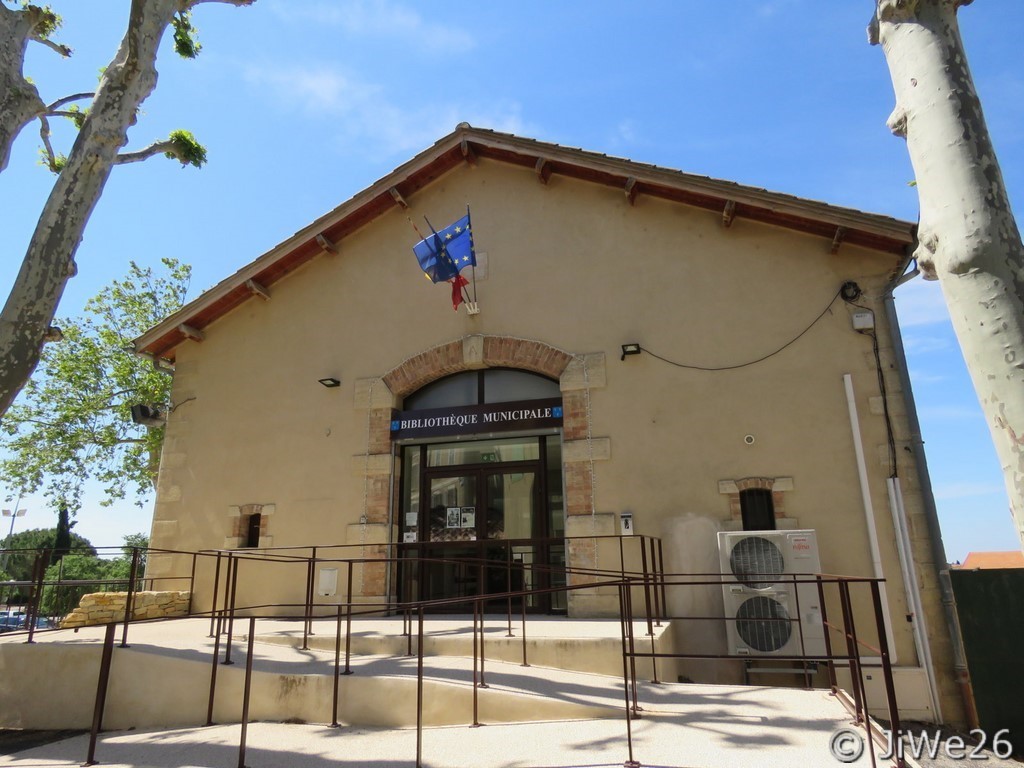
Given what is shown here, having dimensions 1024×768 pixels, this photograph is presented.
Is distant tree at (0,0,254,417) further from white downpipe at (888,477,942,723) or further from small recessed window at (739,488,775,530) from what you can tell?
white downpipe at (888,477,942,723)

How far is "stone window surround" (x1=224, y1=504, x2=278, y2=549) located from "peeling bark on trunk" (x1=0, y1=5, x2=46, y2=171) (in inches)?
199

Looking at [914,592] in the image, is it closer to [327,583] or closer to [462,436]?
[462,436]

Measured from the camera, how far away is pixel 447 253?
871cm

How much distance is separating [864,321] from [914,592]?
2.92m

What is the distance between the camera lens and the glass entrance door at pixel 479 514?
849cm

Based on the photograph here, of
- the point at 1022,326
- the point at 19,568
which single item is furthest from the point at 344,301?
the point at 19,568

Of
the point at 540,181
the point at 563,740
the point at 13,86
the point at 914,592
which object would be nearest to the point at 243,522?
the point at 13,86

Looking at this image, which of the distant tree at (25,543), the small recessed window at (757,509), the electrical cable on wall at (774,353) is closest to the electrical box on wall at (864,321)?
the electrical cable on wall at (774,353)

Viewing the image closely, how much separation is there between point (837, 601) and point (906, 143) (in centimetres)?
536

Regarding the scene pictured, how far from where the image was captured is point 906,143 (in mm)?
3047

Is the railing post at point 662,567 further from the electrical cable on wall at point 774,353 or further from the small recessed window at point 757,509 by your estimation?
the electrical cable on wall at point 774,353

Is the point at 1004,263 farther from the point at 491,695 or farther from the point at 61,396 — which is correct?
the point at 61,396

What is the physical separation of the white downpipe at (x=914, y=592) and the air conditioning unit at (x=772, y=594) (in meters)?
0.89

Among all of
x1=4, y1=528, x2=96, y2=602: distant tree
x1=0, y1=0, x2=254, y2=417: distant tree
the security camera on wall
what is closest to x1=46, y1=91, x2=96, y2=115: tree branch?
x1=0, y1=0, x2=254, y2=417: distant tree
